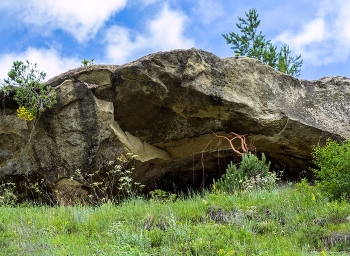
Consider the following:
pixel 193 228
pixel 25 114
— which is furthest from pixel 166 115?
pixel 193 228

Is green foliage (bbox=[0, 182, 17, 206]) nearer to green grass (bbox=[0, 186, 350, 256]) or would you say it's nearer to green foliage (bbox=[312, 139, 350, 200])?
green grass (bbox=[0, 186, 350, 256])

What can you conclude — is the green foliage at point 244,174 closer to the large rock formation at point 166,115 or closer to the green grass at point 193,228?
the large rock formation at point 166,115

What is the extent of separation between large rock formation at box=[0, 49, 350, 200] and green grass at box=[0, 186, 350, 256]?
298cm

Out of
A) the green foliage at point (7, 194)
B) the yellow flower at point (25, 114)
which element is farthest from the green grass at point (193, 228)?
the yellow flower at point (25, 114)

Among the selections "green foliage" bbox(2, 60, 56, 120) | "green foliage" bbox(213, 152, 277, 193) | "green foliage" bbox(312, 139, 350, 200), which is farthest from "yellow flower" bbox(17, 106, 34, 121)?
"green foliage" bbox(312, 139, 350, 200)

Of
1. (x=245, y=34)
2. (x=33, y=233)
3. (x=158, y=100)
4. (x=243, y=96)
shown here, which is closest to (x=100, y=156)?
(x=158, y=100)

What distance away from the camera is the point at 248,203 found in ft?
20.8

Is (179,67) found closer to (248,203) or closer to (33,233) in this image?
(248,203)

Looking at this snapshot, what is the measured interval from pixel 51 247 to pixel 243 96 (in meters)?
6.41

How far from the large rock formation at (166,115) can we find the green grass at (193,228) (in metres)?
2.98

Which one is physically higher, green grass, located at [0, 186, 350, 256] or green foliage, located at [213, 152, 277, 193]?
green foliage, located at [213, 152, 277, 193]

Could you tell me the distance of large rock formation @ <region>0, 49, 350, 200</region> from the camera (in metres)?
9.49

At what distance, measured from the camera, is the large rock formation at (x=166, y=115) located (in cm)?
949

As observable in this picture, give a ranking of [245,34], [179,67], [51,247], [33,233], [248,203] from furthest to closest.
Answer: [245,34]
[179,67]
[248,203]
[33,233]
[51,247]
